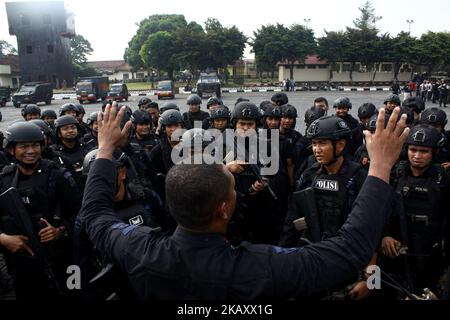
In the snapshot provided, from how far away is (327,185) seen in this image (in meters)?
Result: 3.45

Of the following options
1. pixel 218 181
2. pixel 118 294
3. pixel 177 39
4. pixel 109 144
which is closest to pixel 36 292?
pixel 118 294

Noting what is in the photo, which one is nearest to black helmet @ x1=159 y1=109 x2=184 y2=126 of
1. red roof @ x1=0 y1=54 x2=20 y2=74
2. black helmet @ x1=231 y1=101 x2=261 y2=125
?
black helmet @ x1=231 y1=101 x2=261 y2=125

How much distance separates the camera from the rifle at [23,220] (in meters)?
3.16

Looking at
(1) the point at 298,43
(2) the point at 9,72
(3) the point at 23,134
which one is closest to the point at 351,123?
(3) the point at 23,134

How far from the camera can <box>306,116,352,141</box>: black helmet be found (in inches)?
143

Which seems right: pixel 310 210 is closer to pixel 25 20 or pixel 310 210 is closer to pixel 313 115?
pixel 313 115

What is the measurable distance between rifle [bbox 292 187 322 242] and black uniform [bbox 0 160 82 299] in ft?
6.90

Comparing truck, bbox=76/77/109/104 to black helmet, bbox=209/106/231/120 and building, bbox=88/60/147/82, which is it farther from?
building, bbox=88/60/147/82

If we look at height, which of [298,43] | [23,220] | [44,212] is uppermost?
[298,43]

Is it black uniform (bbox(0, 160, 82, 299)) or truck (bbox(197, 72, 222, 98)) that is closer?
black uniform (bbox(0, 160, 82, 299))

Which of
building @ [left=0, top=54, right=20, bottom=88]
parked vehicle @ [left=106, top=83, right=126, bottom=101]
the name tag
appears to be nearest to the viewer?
the name tag

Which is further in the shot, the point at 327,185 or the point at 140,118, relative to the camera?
the point at 140,118

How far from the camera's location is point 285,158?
5.43 metres

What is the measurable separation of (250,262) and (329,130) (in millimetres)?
2269
